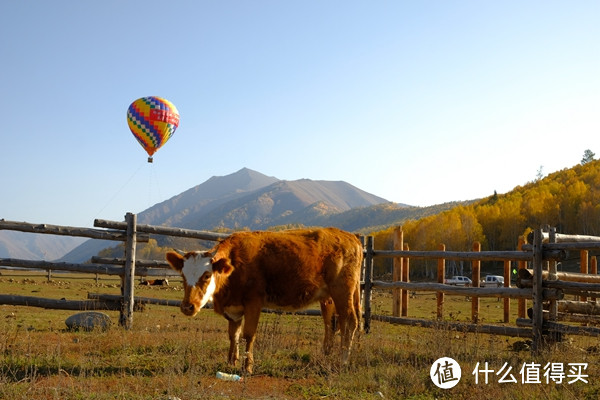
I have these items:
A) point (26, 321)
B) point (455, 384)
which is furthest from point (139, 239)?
point (455, 384)

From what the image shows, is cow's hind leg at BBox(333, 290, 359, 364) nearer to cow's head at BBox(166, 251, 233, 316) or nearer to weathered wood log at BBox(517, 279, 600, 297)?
cow's head at BBox(166, 251, 233, 316)

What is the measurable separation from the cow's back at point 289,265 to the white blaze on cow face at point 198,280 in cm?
36

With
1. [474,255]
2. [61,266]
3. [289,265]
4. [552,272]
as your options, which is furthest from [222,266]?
[552,272]

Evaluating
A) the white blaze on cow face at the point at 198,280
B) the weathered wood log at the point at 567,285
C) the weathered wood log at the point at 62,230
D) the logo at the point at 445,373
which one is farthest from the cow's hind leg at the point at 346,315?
the weathered wood log at the point at 62,230

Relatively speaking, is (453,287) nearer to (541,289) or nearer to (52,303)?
(541,289)

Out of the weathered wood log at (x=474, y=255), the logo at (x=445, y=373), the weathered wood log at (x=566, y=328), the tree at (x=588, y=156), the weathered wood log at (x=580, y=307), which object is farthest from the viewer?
the tree at (x=588, y=156)

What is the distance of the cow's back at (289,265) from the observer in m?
7.95

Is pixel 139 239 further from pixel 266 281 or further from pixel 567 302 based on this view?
pixel 567 302

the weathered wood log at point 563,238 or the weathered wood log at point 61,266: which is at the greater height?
the weathered wood log at point 563,238

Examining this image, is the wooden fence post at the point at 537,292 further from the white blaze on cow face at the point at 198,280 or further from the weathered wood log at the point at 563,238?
the white blaze on cow face at the point at 198,280

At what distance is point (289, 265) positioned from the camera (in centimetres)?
816

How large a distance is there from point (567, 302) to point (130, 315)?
888 centimetres

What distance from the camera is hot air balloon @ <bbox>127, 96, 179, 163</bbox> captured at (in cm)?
2852

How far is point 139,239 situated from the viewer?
12234 mm
